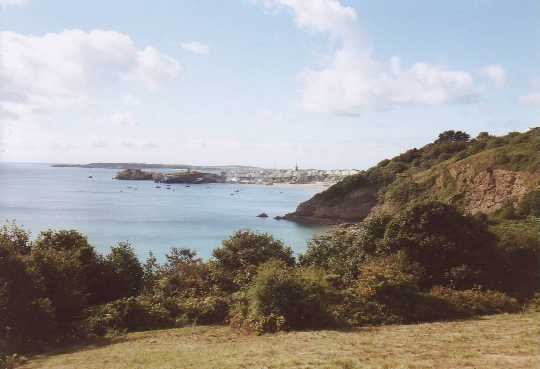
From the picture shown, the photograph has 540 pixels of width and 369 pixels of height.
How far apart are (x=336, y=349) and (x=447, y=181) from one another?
45360 mm

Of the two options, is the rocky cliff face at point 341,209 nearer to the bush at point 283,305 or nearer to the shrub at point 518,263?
the shrub at point 518,263

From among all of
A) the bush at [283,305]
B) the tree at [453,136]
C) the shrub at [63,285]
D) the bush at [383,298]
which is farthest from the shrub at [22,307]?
the tree at [453,136]

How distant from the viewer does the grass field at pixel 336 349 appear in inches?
376

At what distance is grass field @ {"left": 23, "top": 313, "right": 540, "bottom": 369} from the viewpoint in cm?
954

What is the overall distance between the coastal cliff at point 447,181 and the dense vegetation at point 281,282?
1170 cm

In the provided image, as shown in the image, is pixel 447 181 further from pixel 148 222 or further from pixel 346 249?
pixel 148 222

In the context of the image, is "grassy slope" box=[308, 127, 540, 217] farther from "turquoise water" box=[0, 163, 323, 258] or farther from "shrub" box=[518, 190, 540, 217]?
"turquoise water" box=[0, 163, 323, 258]

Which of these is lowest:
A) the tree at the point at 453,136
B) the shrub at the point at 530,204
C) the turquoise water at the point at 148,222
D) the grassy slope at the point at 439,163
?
the turquoise water at the point at 148,222

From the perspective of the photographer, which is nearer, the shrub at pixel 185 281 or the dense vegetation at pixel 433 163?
the shrub at pixel 185 281

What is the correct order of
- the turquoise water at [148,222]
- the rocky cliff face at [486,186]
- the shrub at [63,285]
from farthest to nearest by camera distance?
1. the turquoise water at [148,222]
2. the rocky cliff face at [486,186]
3. the shrub at [63,285]

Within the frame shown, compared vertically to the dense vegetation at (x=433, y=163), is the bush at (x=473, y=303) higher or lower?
lower

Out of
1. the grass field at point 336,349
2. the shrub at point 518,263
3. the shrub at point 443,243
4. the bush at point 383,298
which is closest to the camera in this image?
the grass field at point 336,349

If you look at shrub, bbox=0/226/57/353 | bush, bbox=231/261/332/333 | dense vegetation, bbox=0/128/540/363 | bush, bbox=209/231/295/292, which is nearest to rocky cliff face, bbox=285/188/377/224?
dense vegetation, bbox=0/128/540/363

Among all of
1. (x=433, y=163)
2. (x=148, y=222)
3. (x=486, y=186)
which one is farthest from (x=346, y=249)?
(x=148, y=222)
